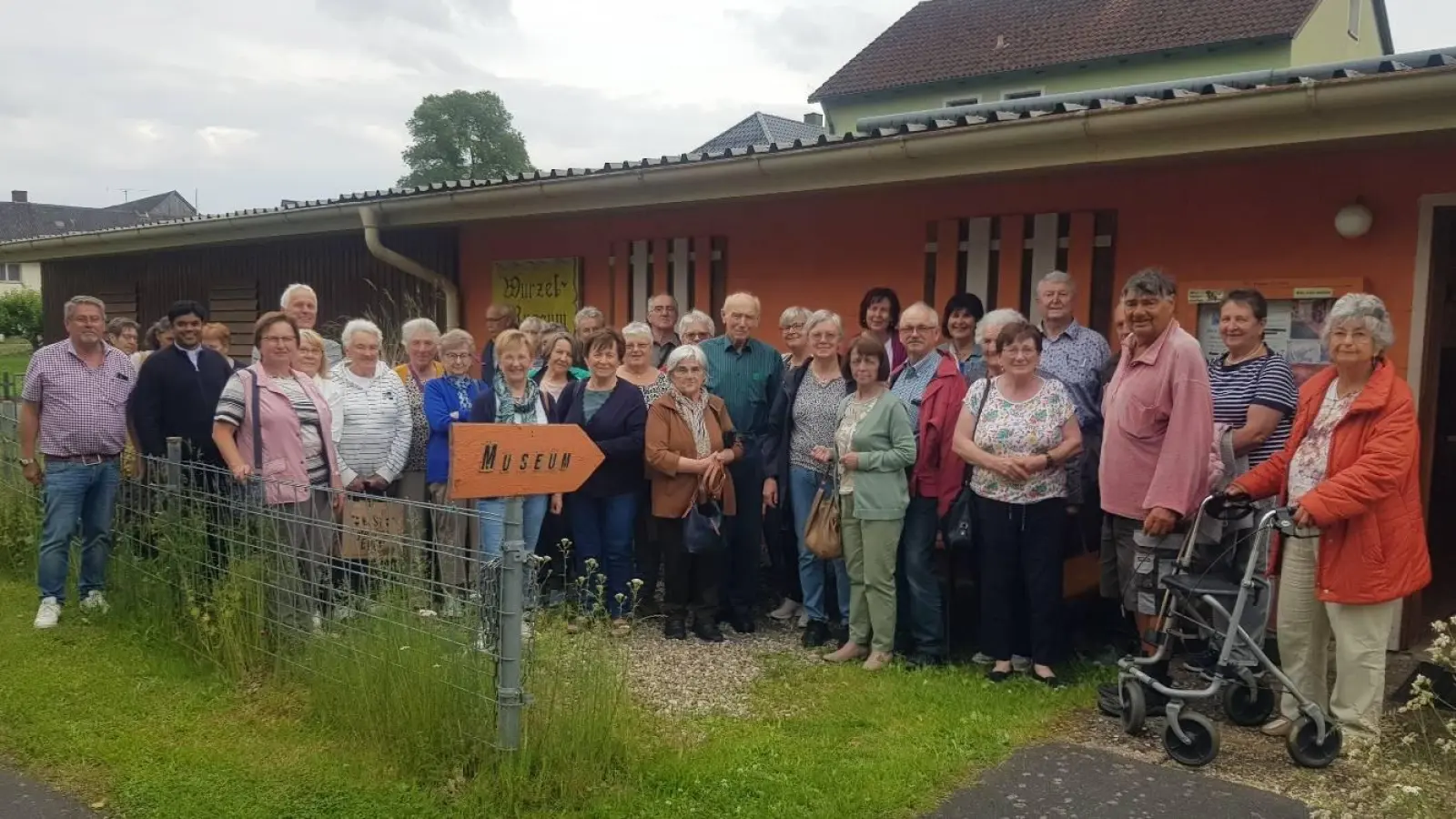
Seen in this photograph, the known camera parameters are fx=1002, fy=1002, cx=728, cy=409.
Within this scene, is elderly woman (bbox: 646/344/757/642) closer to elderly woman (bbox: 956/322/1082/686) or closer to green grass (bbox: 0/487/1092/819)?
green grass (bbox: 0/487/1092/819)

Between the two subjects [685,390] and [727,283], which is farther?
[727,283]

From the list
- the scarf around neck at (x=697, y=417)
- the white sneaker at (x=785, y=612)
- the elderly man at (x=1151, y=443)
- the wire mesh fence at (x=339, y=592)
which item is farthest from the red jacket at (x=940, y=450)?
the wire mesh fence at (x=339, y=592)

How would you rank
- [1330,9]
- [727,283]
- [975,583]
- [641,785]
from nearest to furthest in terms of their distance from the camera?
[641,785] < [975,583] < [727,283] < [1330,9]

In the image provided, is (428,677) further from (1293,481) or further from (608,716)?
(1293,481)

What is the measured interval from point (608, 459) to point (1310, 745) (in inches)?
135

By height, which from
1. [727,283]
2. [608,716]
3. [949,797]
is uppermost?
[727,283]

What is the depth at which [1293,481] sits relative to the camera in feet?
13.3

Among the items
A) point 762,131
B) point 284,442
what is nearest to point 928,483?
point 284,442

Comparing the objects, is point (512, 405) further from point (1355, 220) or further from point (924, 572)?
point (1355, 220)

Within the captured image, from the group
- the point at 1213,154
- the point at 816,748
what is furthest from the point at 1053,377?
the point at 816,748

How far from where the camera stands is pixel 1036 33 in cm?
2322

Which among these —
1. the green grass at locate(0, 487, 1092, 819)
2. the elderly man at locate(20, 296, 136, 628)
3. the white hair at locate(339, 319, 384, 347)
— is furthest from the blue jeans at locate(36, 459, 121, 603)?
the white hair at locate(339, 319, 384, 347)

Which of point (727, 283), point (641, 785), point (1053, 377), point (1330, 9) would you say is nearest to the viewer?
point (641, 785)

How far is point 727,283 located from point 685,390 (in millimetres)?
2681
